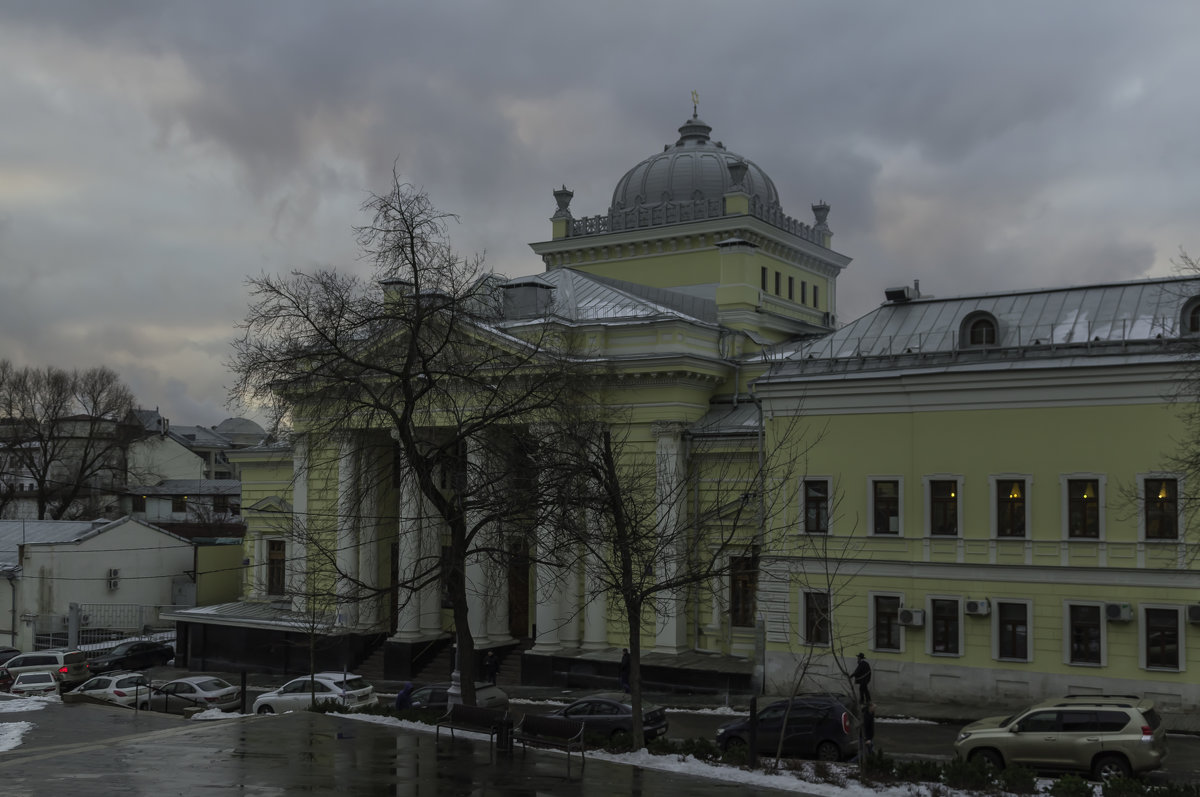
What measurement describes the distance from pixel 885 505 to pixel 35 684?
86.3ft

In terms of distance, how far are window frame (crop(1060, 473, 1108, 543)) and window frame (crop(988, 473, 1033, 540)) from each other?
2.41ft

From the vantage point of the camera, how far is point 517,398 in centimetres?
2281

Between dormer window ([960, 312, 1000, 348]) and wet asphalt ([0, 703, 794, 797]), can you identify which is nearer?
wet asphalt ([0, 703, 794, 797])

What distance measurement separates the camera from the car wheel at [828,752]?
70.5ft

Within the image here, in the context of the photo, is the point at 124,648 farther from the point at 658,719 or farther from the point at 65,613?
the point at 658,719

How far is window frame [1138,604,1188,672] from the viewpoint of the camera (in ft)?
83.9

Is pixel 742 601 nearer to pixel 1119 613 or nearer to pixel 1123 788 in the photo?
pixel 1119 613

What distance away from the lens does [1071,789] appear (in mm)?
16281

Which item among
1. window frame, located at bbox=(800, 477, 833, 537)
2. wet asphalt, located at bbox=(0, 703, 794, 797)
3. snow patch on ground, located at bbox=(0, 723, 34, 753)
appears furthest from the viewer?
window frame, located at bbox=(800, 477, 833, 537)

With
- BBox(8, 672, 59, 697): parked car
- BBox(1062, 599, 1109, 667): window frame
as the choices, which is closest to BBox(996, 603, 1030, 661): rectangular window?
BBox(1062, 599, 1109, 667): window frame

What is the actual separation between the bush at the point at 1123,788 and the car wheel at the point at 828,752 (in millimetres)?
5719

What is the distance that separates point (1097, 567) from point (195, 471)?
9290 centimetres

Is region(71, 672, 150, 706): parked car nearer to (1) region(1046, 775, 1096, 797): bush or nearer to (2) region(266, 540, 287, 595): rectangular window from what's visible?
(2) region(266, 540, 287, 595): rectangular window

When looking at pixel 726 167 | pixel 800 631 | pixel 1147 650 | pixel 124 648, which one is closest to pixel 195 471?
pixel 124 648
